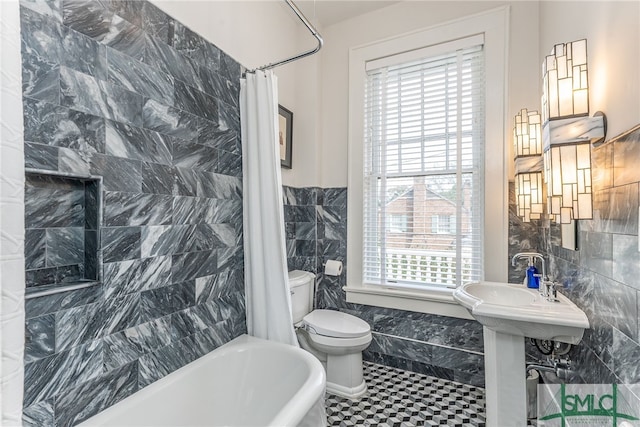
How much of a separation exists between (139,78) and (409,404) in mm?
2346

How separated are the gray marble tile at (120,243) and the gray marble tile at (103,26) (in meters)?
0.75

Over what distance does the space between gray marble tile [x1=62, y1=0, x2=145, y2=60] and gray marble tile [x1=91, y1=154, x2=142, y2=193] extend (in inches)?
18.1

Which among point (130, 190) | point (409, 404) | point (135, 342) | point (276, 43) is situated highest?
point (276, 43)

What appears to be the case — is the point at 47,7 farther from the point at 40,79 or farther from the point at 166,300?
the point at 166,300

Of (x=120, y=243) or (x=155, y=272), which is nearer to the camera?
(x=120, y=243)

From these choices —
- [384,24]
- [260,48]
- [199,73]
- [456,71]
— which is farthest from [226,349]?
[384,24]

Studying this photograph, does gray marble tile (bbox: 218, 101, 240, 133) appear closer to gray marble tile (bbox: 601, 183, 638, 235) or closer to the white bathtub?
the white bathtub

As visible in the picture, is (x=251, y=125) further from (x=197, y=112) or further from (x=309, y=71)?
(x=309, y=71)

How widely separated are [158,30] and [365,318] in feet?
7.63

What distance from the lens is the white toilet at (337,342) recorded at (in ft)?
6.61

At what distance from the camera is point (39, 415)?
3.23 feet

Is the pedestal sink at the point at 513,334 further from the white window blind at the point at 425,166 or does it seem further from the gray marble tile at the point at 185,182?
the gray marble tile at the point at 185,182

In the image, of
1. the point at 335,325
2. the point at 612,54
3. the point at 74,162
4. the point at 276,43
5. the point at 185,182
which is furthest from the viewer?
the point at 276,43

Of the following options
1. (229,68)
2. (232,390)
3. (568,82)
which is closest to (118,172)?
(229,68)
